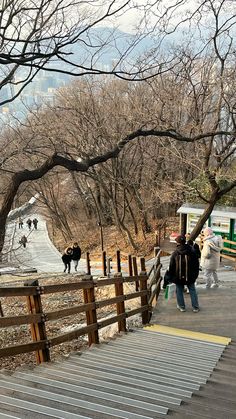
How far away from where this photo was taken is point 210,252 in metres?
9.37

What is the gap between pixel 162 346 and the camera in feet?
18.7

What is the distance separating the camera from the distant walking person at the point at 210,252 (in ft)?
30.4

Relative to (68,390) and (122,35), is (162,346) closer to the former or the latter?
(68,390)

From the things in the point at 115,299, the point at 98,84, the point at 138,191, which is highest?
the point at 98,84

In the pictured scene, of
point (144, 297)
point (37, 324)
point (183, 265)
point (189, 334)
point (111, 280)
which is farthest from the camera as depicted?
point (183, 265)

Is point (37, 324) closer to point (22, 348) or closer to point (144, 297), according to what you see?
point (22, 348)

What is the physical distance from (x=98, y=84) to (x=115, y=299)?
17.5m

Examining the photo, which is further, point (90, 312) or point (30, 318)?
point (90, 312)

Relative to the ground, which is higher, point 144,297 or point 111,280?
point 111,280

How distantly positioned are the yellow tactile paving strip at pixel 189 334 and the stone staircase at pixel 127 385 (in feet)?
2.75

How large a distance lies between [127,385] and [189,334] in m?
3.36

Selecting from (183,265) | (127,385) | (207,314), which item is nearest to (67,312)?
(127,385)

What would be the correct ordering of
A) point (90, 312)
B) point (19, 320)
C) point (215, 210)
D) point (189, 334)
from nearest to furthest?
point (19, 320)
point (90, 312)
point (189, 334)
point (215, 210)

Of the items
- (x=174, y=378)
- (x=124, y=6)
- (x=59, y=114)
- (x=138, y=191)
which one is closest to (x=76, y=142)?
(x=59, y=114)
